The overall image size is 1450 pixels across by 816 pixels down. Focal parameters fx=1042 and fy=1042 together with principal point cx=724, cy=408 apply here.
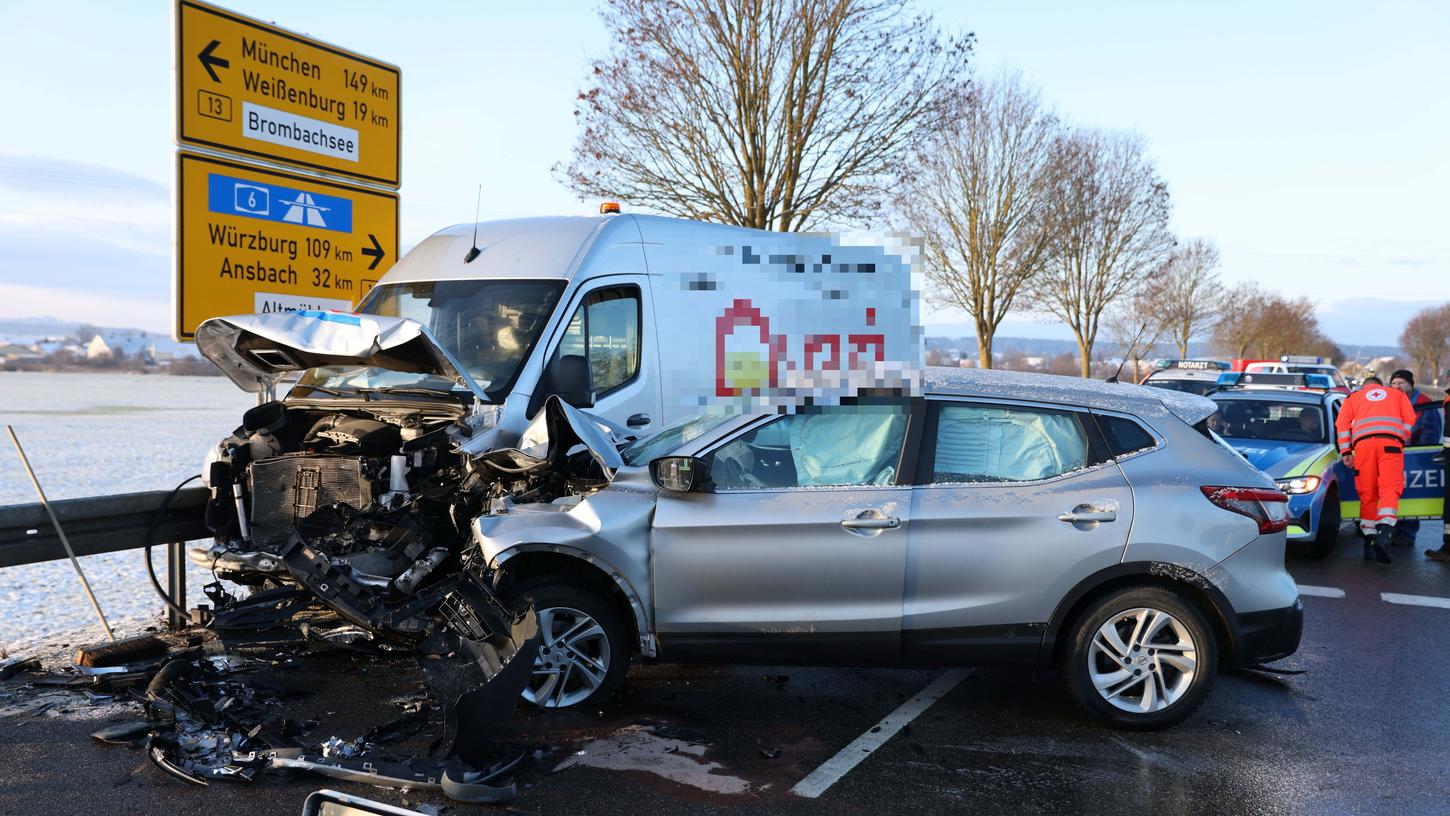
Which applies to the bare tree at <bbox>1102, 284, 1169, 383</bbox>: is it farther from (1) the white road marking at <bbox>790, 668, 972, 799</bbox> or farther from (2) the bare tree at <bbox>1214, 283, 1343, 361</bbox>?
(1) the white road marking at <bbox>790, 668, 972, 799</bbox>

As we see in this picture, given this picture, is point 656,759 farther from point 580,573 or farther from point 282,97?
point 282,97

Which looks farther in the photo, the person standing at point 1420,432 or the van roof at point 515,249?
the person standing at point 1420,432

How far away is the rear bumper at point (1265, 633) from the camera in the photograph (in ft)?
16.4

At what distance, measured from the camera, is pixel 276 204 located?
8445mm

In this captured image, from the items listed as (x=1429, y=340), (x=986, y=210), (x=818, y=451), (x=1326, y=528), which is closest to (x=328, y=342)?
(x=818, y=451)

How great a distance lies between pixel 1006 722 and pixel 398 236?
6932 millimetres

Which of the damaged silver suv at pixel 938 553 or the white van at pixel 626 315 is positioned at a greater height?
the white van at pixel 626 315

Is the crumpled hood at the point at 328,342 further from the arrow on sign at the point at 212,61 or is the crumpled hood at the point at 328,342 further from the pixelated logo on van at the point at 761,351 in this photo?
the arrow on sign at the point at 212,61

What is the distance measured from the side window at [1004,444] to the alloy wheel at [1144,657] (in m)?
0.80

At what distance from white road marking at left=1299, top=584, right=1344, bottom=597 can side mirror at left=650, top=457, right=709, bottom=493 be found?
6.18 metres

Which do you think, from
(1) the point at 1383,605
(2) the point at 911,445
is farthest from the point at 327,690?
(1) the point at 1383,605

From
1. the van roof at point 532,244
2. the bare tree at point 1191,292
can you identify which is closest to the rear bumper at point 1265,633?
the van roof at point 532,244

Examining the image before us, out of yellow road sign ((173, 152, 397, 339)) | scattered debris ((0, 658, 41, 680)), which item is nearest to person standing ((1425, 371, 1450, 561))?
yellow road sign ((173, 152, 397, 339))

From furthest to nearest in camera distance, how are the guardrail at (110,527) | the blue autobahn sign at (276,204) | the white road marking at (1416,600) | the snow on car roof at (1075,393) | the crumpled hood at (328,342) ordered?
the white road marking at (1416,600), the blue autobahn sign at (276,204), the guardrail at (110,527), the crumpled hood at (328,342), the snow on car roof at (1075,393)
